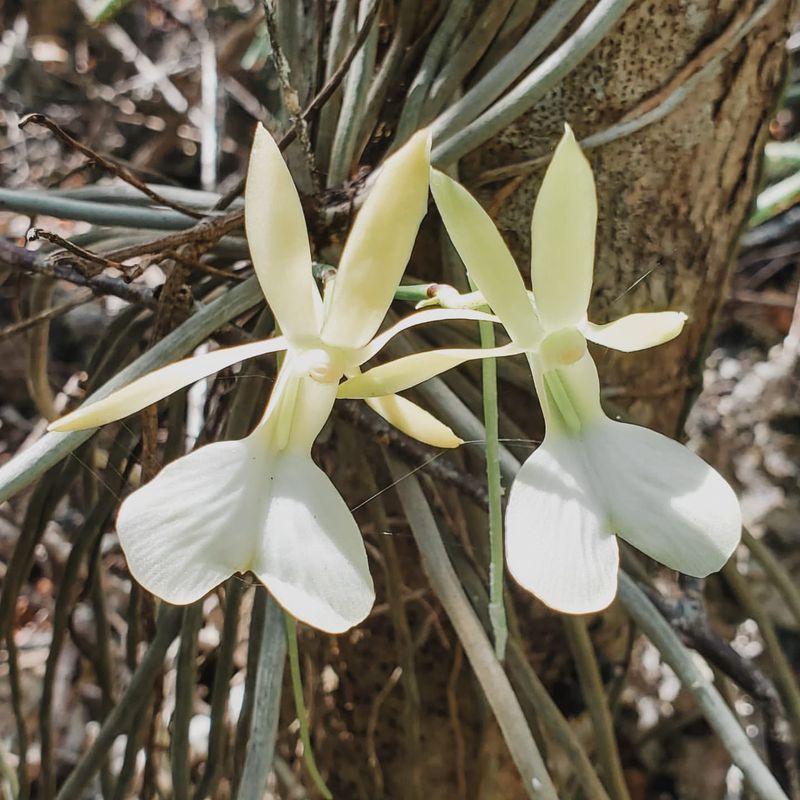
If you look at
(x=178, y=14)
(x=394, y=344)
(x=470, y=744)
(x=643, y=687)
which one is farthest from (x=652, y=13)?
(x=178, y=14)

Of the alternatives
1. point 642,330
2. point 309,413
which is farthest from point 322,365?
point 642,330

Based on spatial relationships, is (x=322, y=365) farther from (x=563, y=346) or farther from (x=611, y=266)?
(x=611, y=266)

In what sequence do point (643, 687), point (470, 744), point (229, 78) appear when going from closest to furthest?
point (470, 744) → point (643, 687) → point (229, 78)

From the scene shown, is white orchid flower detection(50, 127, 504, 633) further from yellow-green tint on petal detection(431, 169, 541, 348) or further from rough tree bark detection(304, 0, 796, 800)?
rough tree bark detection(304, 0, 796, 800)

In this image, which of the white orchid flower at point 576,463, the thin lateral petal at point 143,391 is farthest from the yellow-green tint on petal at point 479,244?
the thin lateral petal at point 143,391

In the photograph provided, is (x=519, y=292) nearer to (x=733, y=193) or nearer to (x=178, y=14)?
(x=733, y=193)

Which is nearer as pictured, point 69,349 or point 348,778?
point 348,778

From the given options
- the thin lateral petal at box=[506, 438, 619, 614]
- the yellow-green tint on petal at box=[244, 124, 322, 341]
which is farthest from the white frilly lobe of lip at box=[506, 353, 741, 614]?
the yellow-green tint on petal at box=[244, 124, 322, 341]
